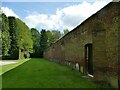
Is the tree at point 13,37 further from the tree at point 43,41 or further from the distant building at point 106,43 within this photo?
the tree at point 43,41

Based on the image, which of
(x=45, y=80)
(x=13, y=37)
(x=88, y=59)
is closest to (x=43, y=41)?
(x=13, y=37)

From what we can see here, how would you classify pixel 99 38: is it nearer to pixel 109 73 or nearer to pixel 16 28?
pixel 109 73


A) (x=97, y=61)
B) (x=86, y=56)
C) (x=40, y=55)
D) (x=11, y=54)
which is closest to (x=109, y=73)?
(x=97, y=61)

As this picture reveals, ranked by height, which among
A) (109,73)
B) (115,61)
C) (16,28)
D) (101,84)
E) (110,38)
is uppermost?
(16,28)

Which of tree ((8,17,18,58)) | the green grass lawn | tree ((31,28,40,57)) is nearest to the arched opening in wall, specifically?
the green grass lawn

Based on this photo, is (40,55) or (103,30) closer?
(103,30)

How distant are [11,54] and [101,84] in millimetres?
25860

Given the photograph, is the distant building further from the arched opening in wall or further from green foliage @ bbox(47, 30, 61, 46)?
green foliage @ bbox(47, 30, 61, 46)

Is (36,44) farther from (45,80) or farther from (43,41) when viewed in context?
(45,80)

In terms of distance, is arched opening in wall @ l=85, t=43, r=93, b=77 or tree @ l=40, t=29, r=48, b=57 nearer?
arched opening in wall @ l=85, t=43, r=93, b=77

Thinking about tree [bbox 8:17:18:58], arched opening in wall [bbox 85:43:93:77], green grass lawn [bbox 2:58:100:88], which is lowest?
green grass lawn [bbox 2:58:100:88]

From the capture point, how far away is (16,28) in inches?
1270

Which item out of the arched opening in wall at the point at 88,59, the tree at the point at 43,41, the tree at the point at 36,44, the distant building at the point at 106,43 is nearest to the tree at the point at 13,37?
the arched opening in wall at the point at 88,59

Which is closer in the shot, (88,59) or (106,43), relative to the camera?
(106,43)
